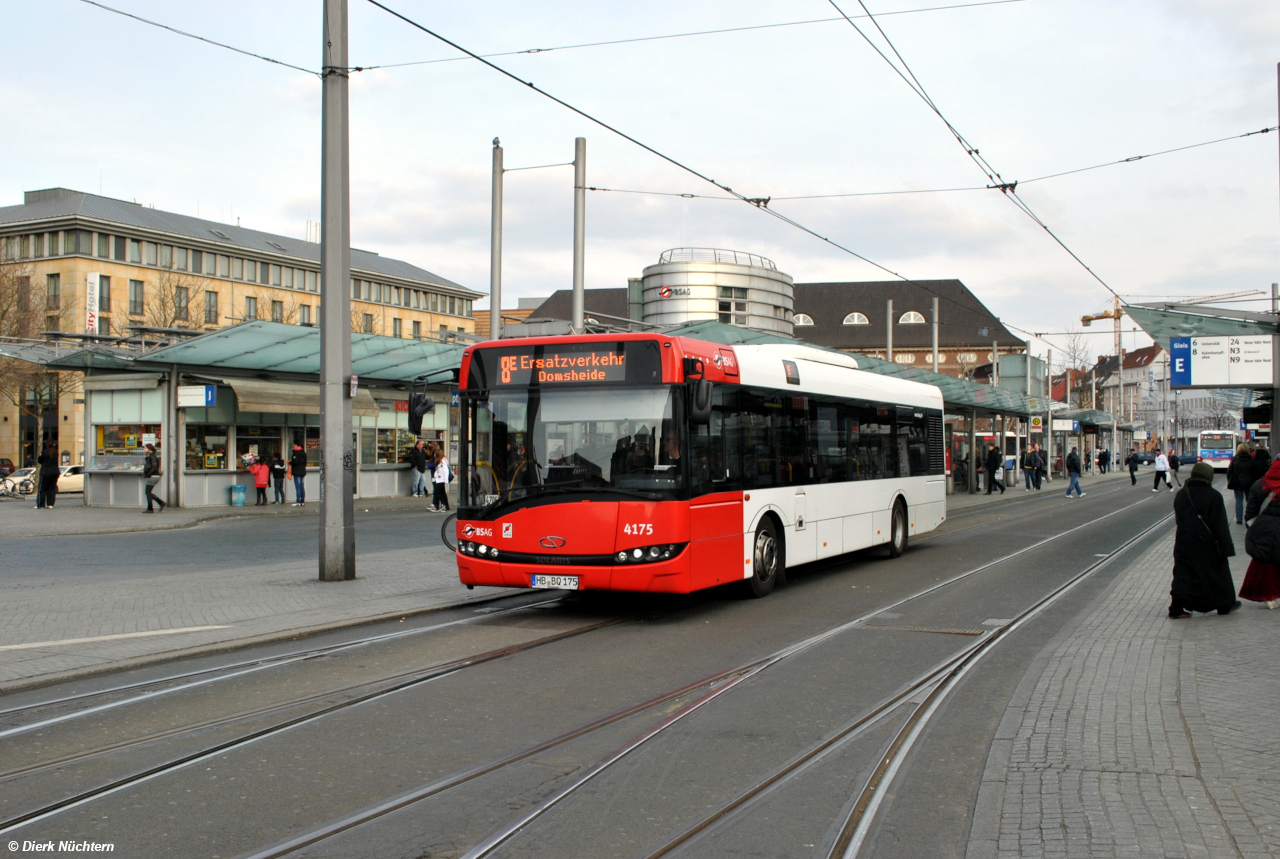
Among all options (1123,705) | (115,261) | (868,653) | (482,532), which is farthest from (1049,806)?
(115,261)

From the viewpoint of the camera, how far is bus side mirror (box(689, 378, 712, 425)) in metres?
10.4

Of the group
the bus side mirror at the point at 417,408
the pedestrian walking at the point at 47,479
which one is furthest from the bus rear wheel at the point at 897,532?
the pedestrian walking at the point at 47,479

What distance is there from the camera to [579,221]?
66.6 feet

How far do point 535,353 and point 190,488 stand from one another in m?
19.2

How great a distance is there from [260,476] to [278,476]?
1.01 metres

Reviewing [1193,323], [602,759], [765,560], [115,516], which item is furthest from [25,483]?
[602,759]

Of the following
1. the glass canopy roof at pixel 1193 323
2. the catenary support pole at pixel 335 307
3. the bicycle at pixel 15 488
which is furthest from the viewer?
the bicycle at pixel 15 488

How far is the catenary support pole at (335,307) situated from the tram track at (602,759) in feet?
20.4

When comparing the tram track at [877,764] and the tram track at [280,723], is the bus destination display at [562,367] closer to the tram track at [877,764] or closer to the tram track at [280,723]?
the tram track at [280,723]

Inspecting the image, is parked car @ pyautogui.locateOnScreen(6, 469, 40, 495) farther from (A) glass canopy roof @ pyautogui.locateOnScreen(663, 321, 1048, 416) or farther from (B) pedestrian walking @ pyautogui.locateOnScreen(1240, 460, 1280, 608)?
(B) pedestrian walking @ pyautogui.locateOnScreen(1240, 460, 1280, 608)

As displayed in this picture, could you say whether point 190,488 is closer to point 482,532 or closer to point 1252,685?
point 482,532

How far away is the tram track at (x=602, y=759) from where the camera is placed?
456cm

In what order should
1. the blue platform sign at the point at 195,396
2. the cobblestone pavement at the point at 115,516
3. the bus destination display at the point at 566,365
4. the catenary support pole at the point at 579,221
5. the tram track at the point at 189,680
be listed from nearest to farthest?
the tram track at the point at 189,680 < the bus destination display at the point at 566,365 < the catenary support pole at the point at 579,221 < the cobblestone pavement at the point at 115,516 < the blue platform sign at the point at 195,396

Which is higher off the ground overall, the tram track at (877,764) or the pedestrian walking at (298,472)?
the pedestrian walking at (298,472)
